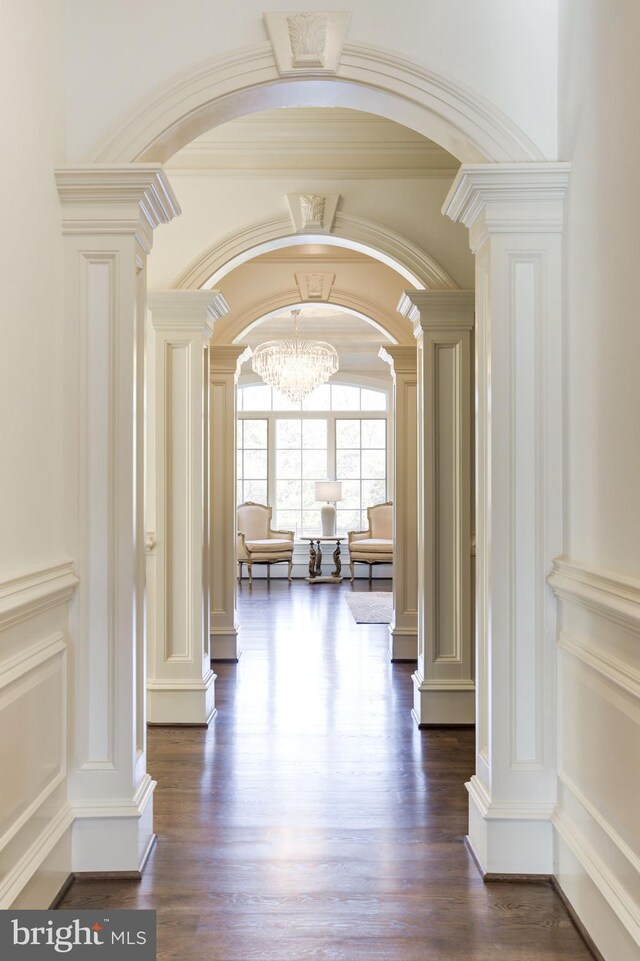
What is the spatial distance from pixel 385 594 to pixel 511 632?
289 inches

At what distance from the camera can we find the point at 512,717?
8.69 feet

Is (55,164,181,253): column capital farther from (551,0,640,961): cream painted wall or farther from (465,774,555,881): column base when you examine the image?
(465,774,555,881): column base

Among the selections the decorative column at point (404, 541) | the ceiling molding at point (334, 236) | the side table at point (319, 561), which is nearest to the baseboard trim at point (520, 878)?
the ceiling molding at point (334, 236)

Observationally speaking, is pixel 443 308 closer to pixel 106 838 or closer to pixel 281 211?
pixel 281 211

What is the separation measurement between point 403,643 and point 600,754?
3.82 m

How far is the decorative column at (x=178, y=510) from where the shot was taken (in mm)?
4398

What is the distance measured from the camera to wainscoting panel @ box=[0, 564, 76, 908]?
2.05 metres

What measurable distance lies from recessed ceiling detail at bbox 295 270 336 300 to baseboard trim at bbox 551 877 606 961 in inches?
182

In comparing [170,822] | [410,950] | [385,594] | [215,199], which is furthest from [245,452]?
[410,950]

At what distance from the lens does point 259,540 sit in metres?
11.1

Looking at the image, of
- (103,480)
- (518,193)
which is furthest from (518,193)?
(103,480)

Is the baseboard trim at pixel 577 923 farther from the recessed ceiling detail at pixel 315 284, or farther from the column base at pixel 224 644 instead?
the recessed ceiling detail at pixel 315 284

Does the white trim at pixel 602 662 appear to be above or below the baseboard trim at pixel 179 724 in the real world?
above

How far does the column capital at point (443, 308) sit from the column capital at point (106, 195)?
207 cm
